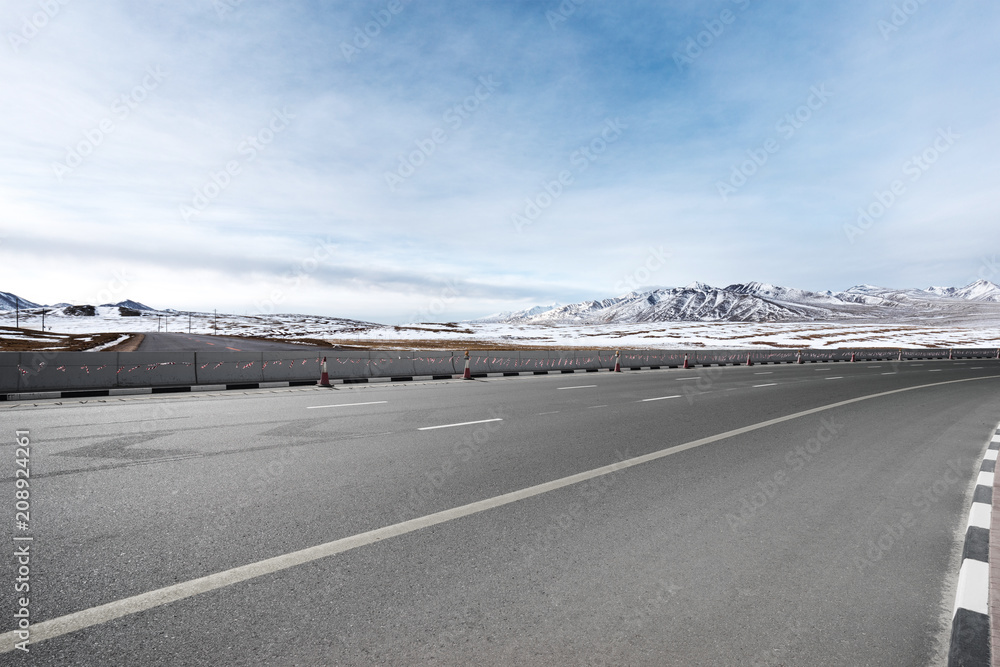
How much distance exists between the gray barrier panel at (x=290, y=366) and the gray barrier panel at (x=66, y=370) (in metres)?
3.95

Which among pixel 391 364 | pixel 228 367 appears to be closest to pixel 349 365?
pixel 391 364

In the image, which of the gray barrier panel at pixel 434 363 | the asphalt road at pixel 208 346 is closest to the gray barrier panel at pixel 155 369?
the gray barrier panel at pixel 434 363

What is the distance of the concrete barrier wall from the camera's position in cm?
1307

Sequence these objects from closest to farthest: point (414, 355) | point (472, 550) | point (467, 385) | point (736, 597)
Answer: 1. point (736, 597)
2. point (472, 550)
3. point (467, 385)
4. point (414, 355)

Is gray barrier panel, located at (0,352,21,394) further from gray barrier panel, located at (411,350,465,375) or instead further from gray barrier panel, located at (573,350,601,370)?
gray barrier panel, located at (573,350,601,370)

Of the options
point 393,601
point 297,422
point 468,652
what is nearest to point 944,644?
point 468,652

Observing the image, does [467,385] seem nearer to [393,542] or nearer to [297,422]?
[297,422]

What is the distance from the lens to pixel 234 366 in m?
16.0

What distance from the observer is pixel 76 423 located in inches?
329

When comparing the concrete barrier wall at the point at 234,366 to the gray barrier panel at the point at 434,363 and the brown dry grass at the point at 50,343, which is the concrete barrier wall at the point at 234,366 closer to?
the gray barrier panel at the point at 434,363

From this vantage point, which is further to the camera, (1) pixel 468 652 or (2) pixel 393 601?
(2) pixel 393 601

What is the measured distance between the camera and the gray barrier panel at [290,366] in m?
16.6

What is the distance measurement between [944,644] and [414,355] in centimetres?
1788

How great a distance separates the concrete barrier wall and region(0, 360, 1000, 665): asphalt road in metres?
6.03
